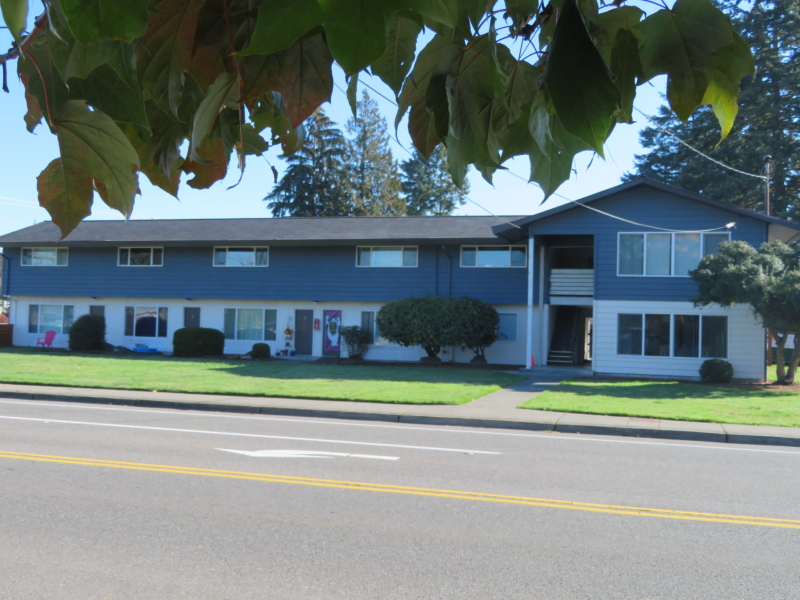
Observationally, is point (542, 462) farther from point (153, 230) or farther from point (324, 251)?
point (153, 230)

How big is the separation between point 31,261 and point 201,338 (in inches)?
438

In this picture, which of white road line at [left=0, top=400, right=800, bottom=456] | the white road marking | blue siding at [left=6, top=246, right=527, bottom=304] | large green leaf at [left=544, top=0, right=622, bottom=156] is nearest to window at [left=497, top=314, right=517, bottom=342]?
blue siding at [left=6, top=246, right=527, bottom=304]

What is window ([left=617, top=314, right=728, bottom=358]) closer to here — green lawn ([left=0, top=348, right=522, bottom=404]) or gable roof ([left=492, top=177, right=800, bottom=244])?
gable roof ([left=492, top=177, right=800, bottom=244])

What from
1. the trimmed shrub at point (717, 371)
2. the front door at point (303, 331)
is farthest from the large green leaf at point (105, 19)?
the front door at point (303, 331)

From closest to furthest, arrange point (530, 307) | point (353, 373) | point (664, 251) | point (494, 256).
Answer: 1. point (353, 373)
2. point (664, 251)
3. point (530, 307)
4. point (494, 256)

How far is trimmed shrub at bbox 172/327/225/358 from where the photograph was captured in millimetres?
29250

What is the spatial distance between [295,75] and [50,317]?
3648 cm

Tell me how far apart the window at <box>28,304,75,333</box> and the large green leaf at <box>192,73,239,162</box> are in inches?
1394

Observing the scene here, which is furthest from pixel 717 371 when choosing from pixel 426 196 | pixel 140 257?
pixel 426 196

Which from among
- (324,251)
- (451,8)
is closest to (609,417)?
(451,8)

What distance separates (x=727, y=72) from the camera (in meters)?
1.42

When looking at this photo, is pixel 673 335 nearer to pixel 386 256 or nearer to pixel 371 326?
pixel 386 256

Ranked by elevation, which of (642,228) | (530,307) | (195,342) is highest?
(642,228)

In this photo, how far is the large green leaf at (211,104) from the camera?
1308 millimetres
